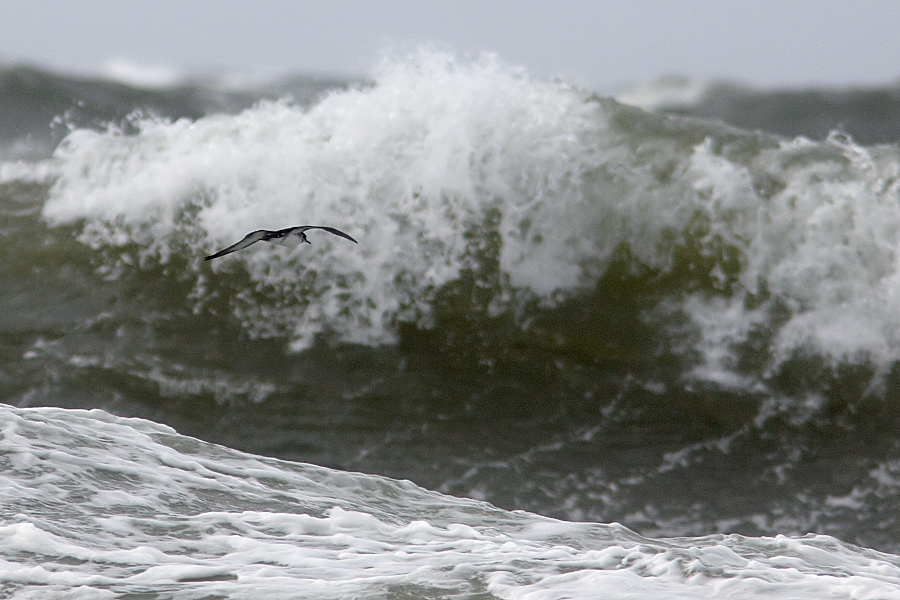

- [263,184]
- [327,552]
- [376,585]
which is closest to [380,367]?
[263,184]

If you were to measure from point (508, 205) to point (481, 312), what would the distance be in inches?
25.3

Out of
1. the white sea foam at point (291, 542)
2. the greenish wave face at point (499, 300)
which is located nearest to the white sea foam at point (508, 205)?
the greenish wave face at point (499, 300)

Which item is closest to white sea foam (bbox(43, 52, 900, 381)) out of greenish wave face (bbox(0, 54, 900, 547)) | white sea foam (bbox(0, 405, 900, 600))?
greenish wave face (bbox(0, 54, 900, 547))

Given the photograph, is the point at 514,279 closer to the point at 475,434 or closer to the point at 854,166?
the point at 475,434

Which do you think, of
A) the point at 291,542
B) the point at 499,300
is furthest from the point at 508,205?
the point at 291,542

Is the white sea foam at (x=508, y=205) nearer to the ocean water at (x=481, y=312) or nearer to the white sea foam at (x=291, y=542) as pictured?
the ocean water at (x=481, y=312)

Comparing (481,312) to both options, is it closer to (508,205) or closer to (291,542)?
(508,205)

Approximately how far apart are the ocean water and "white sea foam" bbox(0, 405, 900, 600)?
38mm

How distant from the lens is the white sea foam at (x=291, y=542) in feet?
6.23

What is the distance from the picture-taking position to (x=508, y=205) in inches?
188

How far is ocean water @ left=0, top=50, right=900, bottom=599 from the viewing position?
3766 mm

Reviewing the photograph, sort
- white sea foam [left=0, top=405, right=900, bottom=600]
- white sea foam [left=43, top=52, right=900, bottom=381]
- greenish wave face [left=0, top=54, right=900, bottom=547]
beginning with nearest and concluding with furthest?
white sea foam [left=0, top=405, right=900, bottom=600] < greenish wave face [left=0, top=54, right=900, bottom=547] < white sea foam [left=43, top=52, right=900, bottom=381]

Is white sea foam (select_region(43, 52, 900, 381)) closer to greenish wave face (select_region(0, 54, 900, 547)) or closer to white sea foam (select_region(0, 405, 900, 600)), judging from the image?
greenish wave face (select_region(0, 54, 900, 547))

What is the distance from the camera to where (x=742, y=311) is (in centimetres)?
442
